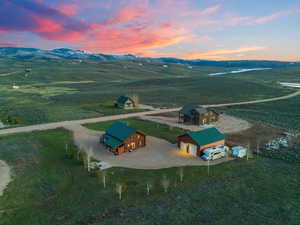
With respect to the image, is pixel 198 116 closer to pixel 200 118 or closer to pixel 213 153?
pixel 200 118

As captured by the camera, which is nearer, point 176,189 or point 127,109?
point 176,189

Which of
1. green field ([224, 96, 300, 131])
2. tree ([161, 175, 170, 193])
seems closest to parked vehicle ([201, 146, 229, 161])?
tree ([161, 175, 170, 193])

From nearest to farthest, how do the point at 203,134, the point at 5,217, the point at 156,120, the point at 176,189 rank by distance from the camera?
1. the point at 5,217
2. the point at 176,189
3. the point at 203,134
4. the point at 156,120

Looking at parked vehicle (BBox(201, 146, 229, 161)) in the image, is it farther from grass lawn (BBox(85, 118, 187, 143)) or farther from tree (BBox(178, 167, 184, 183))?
grass lawn (BBox(85, 118, 187, 143))

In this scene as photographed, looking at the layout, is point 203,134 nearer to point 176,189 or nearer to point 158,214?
point 176,189

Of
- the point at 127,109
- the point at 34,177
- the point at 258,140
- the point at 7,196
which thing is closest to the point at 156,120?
the point at 127,109

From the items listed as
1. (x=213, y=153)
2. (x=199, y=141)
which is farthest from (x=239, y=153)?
(x=199, y=141)

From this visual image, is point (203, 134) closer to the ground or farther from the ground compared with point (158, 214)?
farther from the ground
